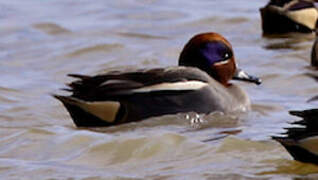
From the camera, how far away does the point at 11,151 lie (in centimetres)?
907

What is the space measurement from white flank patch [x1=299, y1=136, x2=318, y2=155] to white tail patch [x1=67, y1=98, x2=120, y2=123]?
98.8 inches

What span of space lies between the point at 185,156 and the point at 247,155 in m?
0.45

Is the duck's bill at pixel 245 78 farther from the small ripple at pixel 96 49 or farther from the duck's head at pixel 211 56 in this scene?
the small ripple at pixel 96 49

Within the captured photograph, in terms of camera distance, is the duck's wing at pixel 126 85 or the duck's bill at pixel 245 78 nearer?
the duck's wing at pixel 126 85

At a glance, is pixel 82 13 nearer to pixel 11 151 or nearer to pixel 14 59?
pixel 14 59

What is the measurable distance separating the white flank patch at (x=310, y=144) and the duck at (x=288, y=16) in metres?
7.65

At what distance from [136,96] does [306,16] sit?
600 centimetres

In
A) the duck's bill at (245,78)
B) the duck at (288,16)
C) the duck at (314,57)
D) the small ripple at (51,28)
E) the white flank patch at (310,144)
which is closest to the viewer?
the white flank patch at (310,144)

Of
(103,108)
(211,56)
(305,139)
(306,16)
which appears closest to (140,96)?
(103,108)

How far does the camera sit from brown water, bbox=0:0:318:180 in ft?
27.5

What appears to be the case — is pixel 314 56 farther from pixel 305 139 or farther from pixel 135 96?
pixel 305 139

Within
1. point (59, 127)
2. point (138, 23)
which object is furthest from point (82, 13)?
point (59, 127)

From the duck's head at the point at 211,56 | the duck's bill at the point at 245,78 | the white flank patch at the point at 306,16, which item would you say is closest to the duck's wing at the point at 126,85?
the duck's head at the point at 211,56

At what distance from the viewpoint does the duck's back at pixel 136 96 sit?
9.88m
